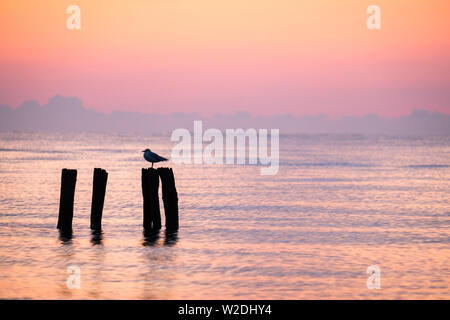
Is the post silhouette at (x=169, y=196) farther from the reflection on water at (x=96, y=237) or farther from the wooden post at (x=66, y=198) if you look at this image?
the wooden post at (x=66, y=198)

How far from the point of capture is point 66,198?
63.1 ft

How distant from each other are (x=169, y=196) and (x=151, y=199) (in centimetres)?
61

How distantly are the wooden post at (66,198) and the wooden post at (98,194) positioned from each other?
2.22 feet

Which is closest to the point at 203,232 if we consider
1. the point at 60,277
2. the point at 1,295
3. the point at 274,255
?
the point at 274,255

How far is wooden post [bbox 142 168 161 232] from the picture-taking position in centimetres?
1903

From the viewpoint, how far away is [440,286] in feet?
44.5

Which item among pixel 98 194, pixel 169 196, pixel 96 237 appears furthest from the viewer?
pixel 169 196

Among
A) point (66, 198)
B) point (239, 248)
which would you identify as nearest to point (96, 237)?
point (66, 198)

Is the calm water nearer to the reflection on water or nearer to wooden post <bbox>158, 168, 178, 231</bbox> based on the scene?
the reflection on water

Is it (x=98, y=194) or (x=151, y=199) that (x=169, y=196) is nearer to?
(x=151, y=199)

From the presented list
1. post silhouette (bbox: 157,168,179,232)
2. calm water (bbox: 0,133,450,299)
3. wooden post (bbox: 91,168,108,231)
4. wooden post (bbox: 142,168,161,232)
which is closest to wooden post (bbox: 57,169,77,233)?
calm water (bbox: 0,133,450,299)

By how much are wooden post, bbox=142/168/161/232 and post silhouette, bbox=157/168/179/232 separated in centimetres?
24

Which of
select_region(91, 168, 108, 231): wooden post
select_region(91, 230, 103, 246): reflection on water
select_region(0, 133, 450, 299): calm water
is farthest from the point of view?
select_region(91, 168, 108, 231): wooden post
